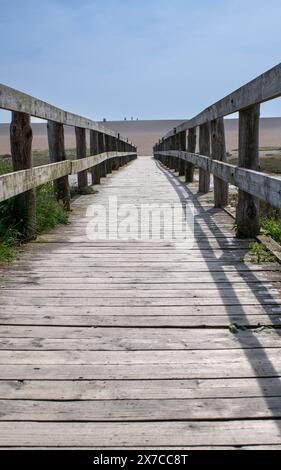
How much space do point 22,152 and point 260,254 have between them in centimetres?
228

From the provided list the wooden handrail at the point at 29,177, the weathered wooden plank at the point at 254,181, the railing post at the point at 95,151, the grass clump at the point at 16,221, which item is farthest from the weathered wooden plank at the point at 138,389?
the railing post at the point at 95,151

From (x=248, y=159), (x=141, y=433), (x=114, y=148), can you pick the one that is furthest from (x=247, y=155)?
(x=114, y=148)

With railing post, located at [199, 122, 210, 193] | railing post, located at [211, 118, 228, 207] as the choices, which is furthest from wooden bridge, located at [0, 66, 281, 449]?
railing post, located at [199, 122, 210, 193]

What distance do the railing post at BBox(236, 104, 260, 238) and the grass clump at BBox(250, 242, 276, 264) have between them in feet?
1.40

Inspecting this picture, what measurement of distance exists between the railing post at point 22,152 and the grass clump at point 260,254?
6.85 ft

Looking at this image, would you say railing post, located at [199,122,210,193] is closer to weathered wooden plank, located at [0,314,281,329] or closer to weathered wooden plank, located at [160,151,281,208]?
weathered wooden plank, located at [160,151,281,208]

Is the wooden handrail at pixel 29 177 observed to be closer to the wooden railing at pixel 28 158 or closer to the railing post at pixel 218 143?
the wooden railing at pixel 28 158

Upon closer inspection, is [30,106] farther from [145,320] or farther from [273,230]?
[145,320]

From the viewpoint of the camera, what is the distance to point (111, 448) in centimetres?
179

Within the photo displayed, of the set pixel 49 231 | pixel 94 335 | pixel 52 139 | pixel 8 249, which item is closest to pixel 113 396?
pixel 94 335

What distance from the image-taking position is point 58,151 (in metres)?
6.70

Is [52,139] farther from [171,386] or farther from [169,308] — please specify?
[171,386]

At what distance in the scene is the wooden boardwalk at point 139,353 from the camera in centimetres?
189
